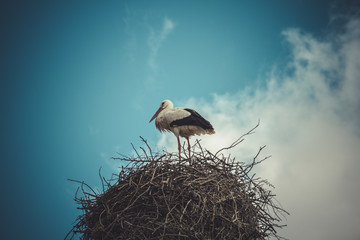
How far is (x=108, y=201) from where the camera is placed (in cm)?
241

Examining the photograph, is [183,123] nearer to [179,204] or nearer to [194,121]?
[194,121]

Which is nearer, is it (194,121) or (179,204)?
(179,204)

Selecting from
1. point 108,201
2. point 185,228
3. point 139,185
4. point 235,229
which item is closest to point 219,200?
point 235,229

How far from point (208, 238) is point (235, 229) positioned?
0.95 ft

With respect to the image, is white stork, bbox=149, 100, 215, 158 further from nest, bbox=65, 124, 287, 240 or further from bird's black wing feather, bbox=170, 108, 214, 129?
nest, bbox=65, 124, 287, 240

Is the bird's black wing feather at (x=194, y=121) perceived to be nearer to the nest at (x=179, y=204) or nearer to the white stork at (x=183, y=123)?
the white stork at (x=183, y=123)

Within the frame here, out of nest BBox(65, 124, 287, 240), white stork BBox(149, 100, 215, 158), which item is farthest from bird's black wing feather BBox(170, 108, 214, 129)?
nest BBox(65, 124, 287, 240)

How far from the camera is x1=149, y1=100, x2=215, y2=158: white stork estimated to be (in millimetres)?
4750

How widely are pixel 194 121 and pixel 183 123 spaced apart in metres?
0.22

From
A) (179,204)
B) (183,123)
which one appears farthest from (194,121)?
(179,204)

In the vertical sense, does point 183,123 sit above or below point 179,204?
above

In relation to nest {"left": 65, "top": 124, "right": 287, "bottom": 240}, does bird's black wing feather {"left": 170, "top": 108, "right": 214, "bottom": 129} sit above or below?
above

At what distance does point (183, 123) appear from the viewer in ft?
15.8

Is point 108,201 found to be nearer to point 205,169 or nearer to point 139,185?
point 139,185
